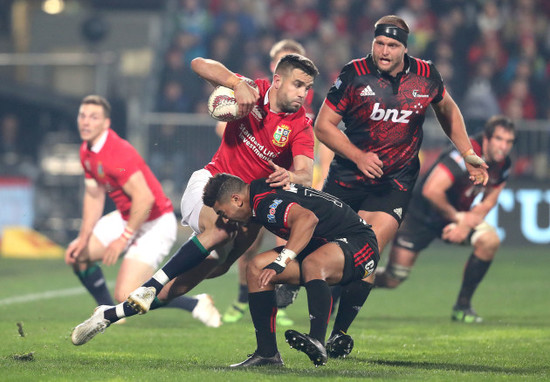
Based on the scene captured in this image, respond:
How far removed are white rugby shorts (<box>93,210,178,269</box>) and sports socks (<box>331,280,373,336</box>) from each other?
2.44m

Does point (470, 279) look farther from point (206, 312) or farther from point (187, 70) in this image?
point (187, 70)

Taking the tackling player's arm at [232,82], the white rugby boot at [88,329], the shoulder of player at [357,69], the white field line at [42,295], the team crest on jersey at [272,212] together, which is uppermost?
the shoulder of player at [357,69]

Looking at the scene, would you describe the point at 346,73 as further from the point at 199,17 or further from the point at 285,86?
the point at 199,17

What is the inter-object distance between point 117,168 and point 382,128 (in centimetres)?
274

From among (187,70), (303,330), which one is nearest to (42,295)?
(303,330)

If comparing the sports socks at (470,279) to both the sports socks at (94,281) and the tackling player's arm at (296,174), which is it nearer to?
the tackling player's arm at (296,174)

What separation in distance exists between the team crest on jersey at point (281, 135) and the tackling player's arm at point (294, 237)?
93 centimetres

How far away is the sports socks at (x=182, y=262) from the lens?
7.72 metres

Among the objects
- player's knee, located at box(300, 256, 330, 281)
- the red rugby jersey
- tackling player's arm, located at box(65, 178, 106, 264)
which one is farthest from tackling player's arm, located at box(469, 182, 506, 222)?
player's knee, located at box(300, 256, 330, 281)

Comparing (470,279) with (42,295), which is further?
(42,295)

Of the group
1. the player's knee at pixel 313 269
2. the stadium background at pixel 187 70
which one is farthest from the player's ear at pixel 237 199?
the stadium background at pixel 187 70

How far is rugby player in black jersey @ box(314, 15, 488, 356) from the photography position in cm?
808

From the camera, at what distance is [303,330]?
942 centimetres

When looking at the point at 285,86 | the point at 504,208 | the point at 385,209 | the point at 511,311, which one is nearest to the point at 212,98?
Result: the point at 285,86
